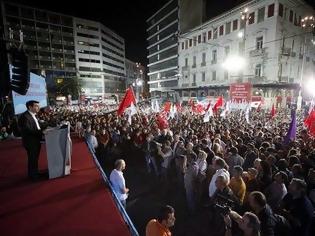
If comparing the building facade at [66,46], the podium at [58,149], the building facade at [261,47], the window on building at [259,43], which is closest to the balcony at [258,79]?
the building facade at [261,47]

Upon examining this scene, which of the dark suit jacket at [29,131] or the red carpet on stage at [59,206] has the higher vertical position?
the dark suit jacket at [29,131]

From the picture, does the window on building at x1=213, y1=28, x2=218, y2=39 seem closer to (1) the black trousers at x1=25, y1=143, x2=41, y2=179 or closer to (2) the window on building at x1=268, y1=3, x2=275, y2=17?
(2) the window on building at x1=268, y1=3, x2=275, y2=17

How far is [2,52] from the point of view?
6.90 meters

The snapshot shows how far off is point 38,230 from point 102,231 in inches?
41.0

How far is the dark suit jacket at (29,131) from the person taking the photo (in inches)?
206

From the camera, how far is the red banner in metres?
18.5

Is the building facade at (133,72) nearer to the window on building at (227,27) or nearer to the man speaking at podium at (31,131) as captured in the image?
the window on building at (227,27)

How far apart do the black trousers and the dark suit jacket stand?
7 cm

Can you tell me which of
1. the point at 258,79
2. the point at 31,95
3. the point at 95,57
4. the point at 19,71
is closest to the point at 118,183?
the point at 19,71

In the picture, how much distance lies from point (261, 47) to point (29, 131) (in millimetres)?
34952

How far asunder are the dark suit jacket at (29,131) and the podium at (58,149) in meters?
0.33

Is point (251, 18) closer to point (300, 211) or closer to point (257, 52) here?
point (257, 52)

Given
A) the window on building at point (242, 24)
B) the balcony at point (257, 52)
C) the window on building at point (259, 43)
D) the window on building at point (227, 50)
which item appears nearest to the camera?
the balcony at point (257, 52)

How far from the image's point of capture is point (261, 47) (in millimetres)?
33562
